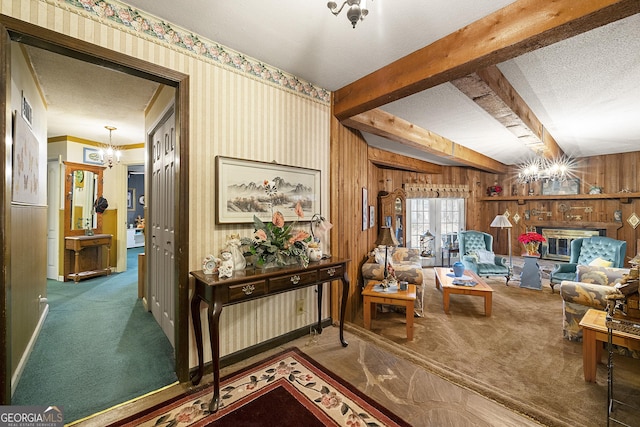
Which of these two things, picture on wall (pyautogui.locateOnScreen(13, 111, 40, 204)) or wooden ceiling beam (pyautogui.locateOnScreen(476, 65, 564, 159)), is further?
wooden ceiling beam (pyautogui.locateOnScreen(476, 65, 564, 159))

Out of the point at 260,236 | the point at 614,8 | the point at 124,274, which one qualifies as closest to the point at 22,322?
the point at 260,236

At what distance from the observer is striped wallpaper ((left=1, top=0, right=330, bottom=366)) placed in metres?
1.64

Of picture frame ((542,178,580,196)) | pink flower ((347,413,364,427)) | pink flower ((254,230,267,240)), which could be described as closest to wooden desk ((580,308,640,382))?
pink flower ((347,413,364,427))

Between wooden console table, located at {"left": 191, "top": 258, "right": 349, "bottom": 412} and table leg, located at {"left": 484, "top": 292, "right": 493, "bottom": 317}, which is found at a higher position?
wooden console table, located at {"left": 191, "top": 258, "right": 349, "bottom": 412}

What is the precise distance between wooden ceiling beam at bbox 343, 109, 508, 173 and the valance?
3.59 ft

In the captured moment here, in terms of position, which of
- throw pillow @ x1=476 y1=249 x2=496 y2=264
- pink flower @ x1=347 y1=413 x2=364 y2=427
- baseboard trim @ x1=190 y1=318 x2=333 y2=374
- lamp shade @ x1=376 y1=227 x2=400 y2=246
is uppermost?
lamp shade @ x1=376 y1=227 x2=400 y2=246

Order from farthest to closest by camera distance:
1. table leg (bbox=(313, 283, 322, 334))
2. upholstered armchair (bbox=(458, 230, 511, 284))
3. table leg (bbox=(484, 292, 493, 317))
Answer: upholstered armchair (bbox=(458, 230, 511, 284))
table leg (bbox=(484, 292, 493, 317))
table leg (bbox=(313, 283, 322, 334))

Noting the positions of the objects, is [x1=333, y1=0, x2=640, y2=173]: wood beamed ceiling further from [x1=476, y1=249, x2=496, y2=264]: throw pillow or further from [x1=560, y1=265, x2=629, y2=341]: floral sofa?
[x1=476, y1=249, x2=496, y2=264]: throw pillow

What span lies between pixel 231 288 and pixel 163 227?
4.99 ft

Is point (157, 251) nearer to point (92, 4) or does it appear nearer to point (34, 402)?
point (34, 402)

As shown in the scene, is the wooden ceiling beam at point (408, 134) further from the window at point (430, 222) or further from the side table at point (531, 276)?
the side table at point (531, 276)

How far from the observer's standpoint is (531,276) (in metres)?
4.65

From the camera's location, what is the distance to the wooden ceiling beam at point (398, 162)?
16.2 feet

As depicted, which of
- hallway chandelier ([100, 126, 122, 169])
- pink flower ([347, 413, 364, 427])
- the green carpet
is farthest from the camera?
hallway chandelier ([100, 126, 122, 169])
